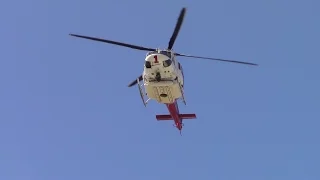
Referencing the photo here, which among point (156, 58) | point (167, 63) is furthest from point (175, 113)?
point (156, 58)

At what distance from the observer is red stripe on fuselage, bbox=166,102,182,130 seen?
5516 centimetres

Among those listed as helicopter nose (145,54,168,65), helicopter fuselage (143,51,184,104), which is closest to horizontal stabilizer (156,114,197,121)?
helicopter fuselage (143,51,184,104)

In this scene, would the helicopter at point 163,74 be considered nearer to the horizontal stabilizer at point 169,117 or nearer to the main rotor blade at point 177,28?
the main rotor blade at point 177,28

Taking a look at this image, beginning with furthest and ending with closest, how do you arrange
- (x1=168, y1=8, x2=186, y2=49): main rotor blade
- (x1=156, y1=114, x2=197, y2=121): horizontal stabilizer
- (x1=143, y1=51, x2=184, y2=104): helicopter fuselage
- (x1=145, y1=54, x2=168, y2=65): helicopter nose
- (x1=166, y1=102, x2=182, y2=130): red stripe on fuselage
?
(x1=156, y1=114, x2=197, y2=121): horizontal stabilizer
(x1=166, y1=102, x2=182, y2=130): red stripe on fuselage
(x1=143, y1=51, x2=184, y2=104): helicopter fuselage
(x1=145, y1=54, x2=168, y2=65): helicopter nose
(x1=168, y1=8, x2=186, y2=49): main rotor blade

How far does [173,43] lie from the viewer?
49750 millimetres

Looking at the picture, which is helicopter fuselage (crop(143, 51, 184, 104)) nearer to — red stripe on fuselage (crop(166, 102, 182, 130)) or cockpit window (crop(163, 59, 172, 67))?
cockpit window (crop(163, 59, 172, 67))

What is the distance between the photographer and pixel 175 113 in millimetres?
56906

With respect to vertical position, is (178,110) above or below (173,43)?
below

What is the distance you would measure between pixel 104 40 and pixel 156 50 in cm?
506

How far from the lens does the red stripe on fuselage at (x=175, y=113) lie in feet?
181

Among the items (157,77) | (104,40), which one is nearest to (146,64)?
(157,77)

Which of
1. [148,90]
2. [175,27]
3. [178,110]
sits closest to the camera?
[175,27]

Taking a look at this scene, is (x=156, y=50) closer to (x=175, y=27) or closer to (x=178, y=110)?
(x=175, y=27)

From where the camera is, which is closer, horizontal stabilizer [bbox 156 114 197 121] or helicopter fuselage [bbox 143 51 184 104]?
helicopter fuselage [bbox 143 51 184 104]
